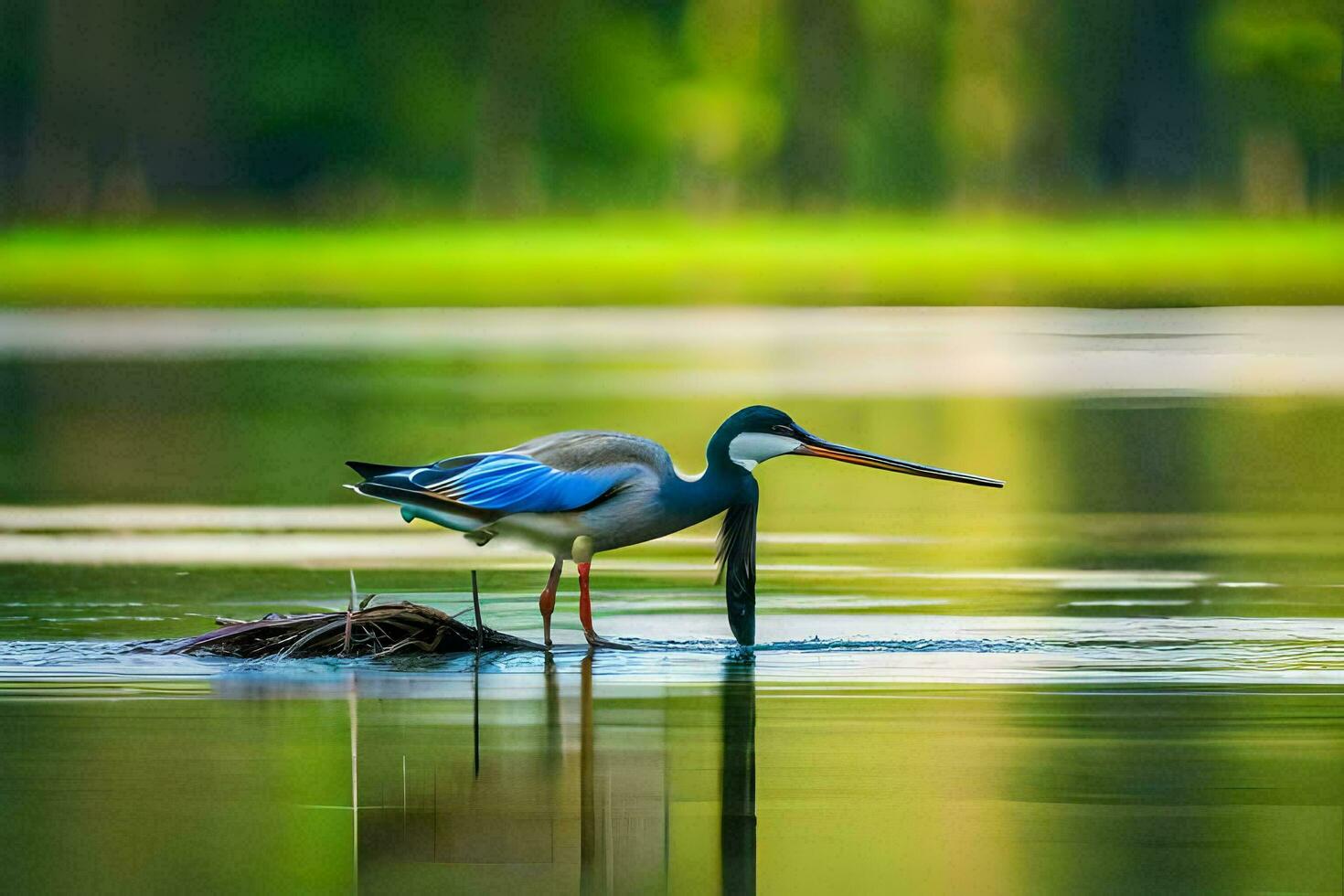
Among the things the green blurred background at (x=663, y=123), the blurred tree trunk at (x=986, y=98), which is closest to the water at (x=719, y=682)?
the green blurred background at (x=663, y=123)

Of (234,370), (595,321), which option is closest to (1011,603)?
(234,370)

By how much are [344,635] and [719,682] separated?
1.34 meters

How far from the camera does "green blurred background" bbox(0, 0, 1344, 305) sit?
65938 millimetres

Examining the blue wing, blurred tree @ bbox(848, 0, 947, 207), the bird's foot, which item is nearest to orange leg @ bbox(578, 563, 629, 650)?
the bird's foot

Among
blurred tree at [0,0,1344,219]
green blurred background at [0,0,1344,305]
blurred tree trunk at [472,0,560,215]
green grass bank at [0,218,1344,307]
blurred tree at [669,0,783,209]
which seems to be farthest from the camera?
blurred tree trunk at [472,0,560,215]

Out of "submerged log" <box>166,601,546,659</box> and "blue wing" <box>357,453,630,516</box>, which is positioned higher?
"blue wing" <box>357,453,630,516</box>

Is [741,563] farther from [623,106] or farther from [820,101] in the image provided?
[820,101]

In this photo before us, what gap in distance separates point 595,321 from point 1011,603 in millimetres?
25626

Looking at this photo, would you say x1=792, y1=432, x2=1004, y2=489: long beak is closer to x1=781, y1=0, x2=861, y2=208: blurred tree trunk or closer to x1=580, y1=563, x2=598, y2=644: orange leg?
x1=580, y1=563, x2=598, y2=644: orange leg

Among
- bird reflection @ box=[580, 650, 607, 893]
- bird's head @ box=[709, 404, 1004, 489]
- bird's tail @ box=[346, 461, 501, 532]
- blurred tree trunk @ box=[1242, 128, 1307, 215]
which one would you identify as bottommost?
bird reflection @ box=[580, 650, 607, 893]

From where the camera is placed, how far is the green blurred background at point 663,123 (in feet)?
216

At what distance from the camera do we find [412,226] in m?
68.5

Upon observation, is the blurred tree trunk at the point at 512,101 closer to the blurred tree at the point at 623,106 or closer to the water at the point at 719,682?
the blurred tree at the point at 623,106

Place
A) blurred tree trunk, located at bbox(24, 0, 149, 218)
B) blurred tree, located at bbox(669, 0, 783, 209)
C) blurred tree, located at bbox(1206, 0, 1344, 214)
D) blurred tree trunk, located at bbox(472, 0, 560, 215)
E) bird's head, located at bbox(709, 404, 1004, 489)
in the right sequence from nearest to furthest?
bird's head, located at bbox(709, 404, 1004, 489) → blurred tree, located at bbox(1206, 0, 1344, 214) → blurred tree trunk, located at bbox(24, 0, 149, 218) → blurred tree, located at bbox(669, 0, 783, 209) → blurred tree trunk, located at bbox(472, 0, 560, 215)
